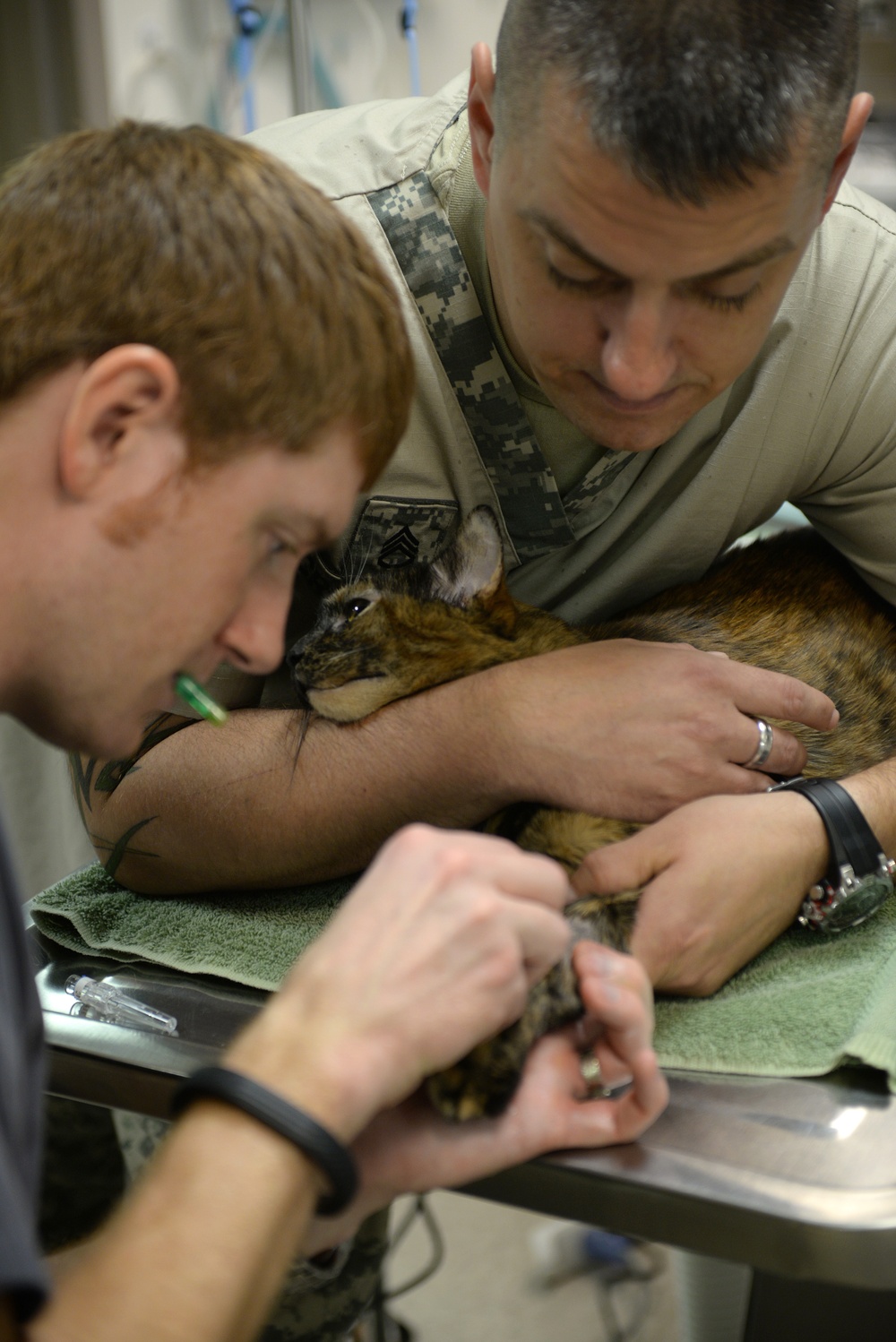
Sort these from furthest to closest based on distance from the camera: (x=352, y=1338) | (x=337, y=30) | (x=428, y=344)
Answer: (x=337, y=30) → (x=352, y=1338) → (x=428, y=344)

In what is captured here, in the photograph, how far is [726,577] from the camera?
1474 mm

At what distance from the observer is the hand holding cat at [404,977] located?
0.64m

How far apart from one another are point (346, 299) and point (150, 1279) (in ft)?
1.83

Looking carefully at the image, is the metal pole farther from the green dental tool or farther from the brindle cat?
the green dental tool


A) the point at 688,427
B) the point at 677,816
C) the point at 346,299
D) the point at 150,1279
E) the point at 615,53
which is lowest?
the point at 677,816

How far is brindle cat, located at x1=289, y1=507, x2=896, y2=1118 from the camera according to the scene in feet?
4.27

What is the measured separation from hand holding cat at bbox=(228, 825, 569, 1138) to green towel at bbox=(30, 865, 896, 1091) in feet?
0.90

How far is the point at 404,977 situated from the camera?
0.67 m

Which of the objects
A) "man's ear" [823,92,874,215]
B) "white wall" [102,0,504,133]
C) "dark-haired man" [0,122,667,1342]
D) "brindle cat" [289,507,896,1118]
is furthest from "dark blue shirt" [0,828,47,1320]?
"white wall" [102,0,504,133]

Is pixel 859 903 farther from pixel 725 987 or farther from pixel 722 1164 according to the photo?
pixel 722 1164

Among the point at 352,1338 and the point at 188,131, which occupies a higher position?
the point at 188,131

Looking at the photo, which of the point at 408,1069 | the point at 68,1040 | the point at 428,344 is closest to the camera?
the point at 408,1069

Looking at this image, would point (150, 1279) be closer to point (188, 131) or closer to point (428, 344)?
point (188, 131)

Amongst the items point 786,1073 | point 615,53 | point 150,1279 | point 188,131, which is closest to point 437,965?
point 150,1279
